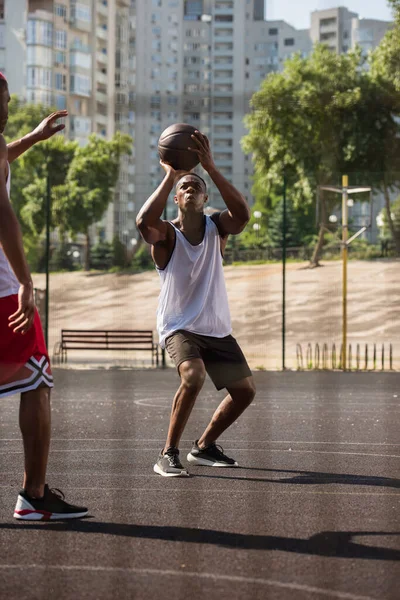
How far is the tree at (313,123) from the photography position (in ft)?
118

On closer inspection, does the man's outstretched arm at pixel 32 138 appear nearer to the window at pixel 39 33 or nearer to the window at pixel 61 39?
the window at pixel 39 33

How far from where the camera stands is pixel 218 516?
5.06 metres

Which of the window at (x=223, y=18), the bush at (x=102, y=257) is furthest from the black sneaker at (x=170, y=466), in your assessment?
the bush at (x=102, y=257)

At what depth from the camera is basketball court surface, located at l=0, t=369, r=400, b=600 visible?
3885 millimetres

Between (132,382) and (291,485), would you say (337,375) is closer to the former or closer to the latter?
(132,382)

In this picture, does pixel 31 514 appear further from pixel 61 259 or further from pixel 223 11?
pixel 61 259

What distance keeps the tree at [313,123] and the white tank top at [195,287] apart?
27485mm

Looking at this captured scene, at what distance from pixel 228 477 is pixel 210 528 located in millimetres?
1442

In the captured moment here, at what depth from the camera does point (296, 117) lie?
36719mm

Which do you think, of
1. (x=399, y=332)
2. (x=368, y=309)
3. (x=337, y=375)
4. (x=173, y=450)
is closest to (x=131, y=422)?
(x=173, y=450)

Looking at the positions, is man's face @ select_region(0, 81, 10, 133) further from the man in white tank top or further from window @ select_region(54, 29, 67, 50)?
window @ select_region(54, 29, 67, 50)

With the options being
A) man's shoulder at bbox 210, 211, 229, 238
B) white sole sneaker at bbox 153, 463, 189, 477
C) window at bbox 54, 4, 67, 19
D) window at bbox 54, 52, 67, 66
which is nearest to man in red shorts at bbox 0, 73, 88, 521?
white sole sneaker at bbox 153, 463, 189, 477

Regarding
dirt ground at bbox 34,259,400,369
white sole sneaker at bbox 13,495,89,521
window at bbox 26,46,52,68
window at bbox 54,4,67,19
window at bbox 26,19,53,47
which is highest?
window at bbox 54,4,67,19

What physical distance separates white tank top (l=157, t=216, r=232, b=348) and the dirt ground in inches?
504
